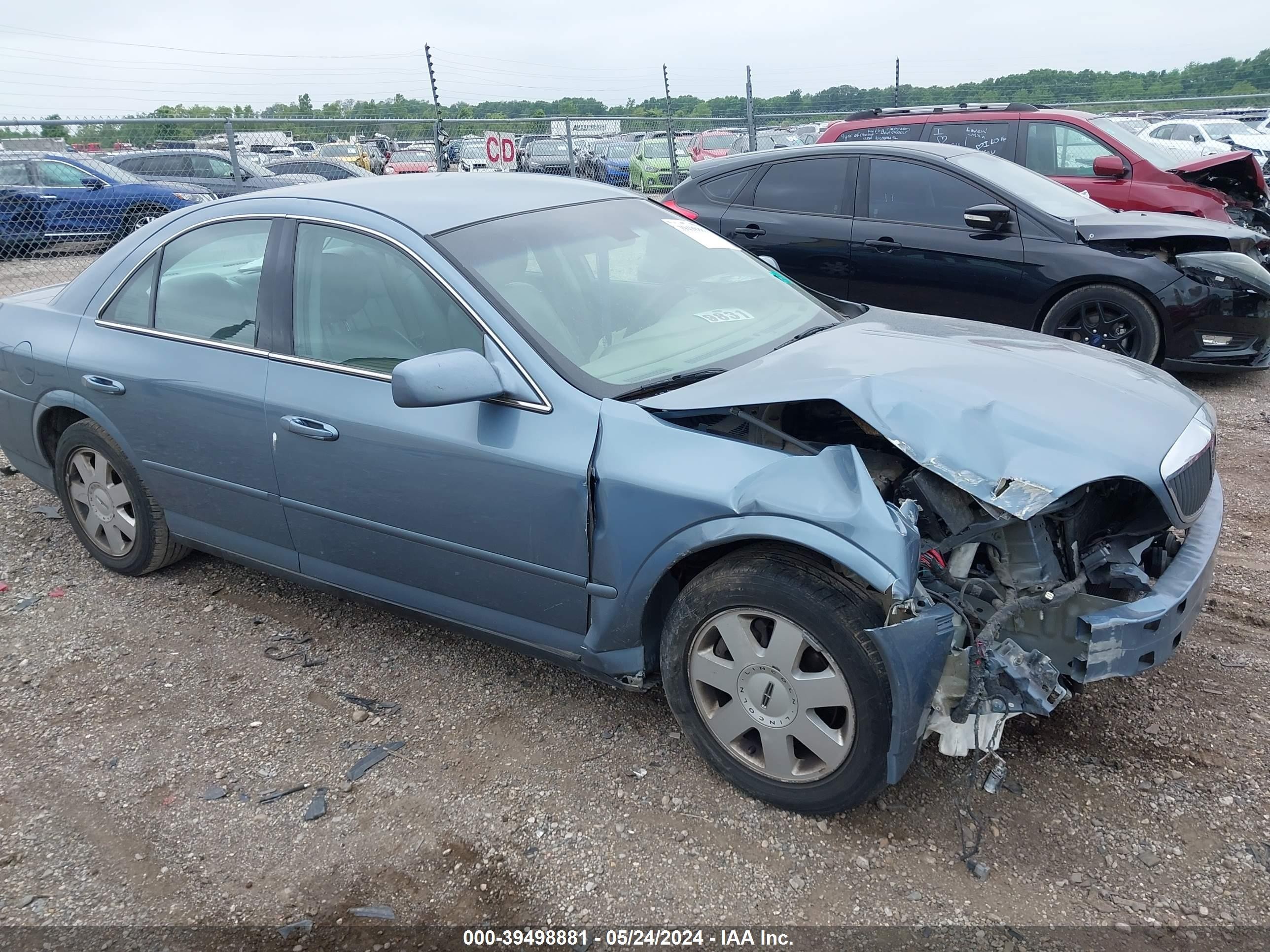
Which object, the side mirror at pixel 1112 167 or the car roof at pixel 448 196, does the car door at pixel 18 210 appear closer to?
the car roof at pixel 448 196

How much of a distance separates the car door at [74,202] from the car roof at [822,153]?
8880 millimetres

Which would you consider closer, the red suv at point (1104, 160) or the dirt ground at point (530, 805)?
the dirt ground at point (530, 805)

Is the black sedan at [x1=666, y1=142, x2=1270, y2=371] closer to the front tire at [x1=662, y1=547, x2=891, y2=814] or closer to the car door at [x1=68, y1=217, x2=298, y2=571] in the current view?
the car door at [x1=68, y1=217, x2=298, y2=571]

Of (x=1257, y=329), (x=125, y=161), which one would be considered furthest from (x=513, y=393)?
(x=125, y=161)

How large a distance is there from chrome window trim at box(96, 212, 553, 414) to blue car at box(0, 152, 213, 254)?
28.8ft

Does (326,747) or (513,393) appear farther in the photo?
(326,747)

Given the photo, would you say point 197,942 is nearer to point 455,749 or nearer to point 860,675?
point 455,749

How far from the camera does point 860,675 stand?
2.39 m

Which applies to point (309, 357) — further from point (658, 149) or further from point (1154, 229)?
point (658, 149)

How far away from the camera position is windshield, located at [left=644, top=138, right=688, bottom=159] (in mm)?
18219

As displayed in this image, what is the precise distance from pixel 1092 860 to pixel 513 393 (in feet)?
6.66

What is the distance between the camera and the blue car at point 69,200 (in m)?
11.8

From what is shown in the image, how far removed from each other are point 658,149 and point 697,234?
15747mm

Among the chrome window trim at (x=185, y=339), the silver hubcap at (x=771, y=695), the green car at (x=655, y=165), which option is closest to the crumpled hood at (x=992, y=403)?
the silver hubcap at (x=771, y=695)
